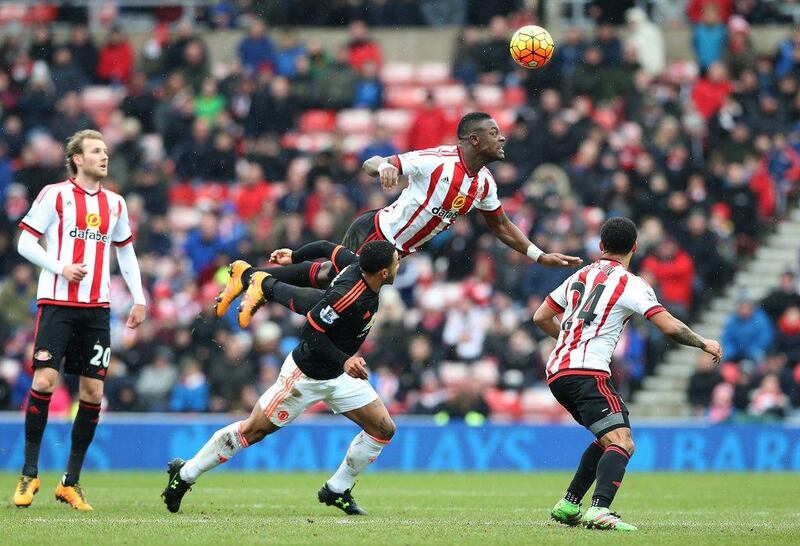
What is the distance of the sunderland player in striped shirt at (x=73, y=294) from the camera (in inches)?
432

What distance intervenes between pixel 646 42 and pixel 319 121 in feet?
18.7

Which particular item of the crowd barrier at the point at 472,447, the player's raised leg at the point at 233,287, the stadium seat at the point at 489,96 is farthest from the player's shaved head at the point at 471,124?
the stadium seat at the point at 489,96

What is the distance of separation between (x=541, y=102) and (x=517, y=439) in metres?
6.30

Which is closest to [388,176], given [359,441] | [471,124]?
[471,124]

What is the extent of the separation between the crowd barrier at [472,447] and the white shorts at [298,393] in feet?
25.0

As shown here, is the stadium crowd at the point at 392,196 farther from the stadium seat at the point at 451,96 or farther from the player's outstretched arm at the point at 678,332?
the player's outstretched arm at the point at 678,332

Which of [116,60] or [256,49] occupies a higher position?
[256,49]

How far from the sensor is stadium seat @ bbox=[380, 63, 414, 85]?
24.9 metres

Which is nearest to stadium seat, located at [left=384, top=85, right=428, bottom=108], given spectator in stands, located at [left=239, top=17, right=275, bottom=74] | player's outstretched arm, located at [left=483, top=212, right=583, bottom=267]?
spectator in stands, located at [left=239, top=17, right=275, bottom=74]

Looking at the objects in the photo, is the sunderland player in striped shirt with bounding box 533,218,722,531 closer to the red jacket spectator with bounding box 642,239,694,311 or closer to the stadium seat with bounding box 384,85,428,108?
the red jacket spectator with bounding box 642,239,694,311

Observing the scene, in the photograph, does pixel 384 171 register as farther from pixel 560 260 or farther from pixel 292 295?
pixel 560 260

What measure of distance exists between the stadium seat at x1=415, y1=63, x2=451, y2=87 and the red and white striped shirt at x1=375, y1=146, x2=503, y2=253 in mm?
13323

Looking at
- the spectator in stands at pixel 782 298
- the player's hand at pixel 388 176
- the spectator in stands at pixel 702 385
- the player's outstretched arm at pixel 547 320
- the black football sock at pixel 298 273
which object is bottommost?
the spectator in stands at pixel 702 385

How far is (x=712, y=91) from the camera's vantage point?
74.5 ft
